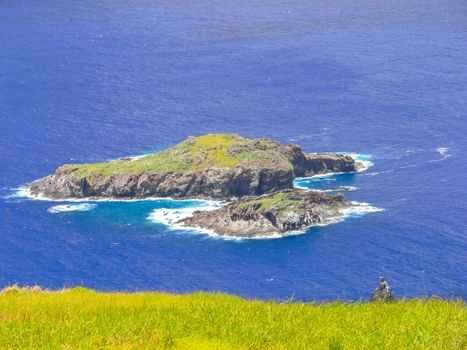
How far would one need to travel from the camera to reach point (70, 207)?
17500 centimetres

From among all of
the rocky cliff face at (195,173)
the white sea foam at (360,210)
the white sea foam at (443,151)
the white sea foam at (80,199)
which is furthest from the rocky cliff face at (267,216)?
the white sea foam at (443,151)

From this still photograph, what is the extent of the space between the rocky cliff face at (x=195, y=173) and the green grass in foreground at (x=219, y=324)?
15285 cm

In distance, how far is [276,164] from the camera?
181 m

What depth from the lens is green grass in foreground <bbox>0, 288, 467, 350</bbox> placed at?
2052 cm

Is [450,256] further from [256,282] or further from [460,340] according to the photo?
[460,340]

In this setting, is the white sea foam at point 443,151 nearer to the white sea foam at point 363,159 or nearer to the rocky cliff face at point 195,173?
the white sea foam at point 363,159

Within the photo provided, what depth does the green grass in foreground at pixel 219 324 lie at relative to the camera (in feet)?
67.3

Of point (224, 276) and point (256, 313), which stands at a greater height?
point (256, 313)

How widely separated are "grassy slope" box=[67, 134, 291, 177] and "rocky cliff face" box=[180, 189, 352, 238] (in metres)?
17.4

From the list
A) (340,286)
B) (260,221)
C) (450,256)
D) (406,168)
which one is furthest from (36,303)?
(406,168)

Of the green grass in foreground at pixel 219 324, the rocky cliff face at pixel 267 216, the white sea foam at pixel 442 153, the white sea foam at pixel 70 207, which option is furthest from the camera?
the white sea foam at pixel 442 153

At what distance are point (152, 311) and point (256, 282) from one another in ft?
359

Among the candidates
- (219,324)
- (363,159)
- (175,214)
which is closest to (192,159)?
(175,214)

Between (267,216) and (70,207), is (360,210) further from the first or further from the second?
(70,207)
